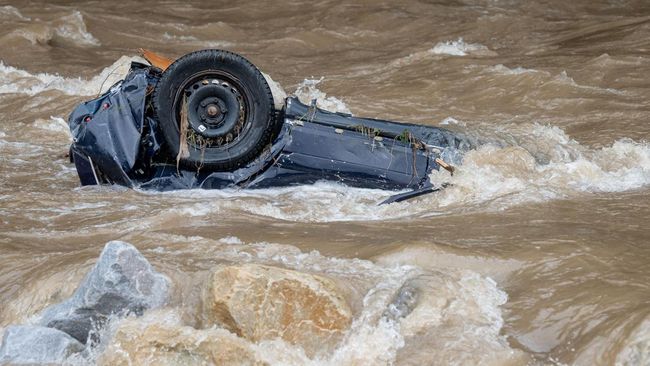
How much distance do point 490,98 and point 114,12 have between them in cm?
738

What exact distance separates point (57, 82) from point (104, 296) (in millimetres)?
7100

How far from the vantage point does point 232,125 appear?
22.1 ft

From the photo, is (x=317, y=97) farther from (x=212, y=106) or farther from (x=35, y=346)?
(x=35, y=346)

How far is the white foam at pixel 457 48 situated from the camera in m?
12.4

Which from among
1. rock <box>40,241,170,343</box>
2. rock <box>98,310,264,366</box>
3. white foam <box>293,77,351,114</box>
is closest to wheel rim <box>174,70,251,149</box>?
rock <box>40,241,170,343</box>

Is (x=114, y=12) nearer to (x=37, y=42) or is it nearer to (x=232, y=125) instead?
(x=37, y=42)

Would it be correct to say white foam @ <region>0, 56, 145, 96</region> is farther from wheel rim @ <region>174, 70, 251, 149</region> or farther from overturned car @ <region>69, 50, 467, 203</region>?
wheel rim @ <region>174, 70, 251, 149</region>

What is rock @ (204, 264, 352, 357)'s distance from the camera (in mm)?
4621

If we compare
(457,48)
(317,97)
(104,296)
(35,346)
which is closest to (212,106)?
(104,296)

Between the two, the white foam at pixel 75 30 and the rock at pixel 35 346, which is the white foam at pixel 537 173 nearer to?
the rock at pixel 35 346

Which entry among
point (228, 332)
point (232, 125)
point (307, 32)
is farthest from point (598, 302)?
point (307, 32)

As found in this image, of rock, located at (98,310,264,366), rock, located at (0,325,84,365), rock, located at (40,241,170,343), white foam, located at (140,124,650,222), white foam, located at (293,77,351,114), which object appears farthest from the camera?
white foam, located at (293,77,351,114)

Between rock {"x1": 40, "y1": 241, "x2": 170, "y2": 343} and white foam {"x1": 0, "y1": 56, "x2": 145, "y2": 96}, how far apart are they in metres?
6.29

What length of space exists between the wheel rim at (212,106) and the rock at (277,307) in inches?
83.5
